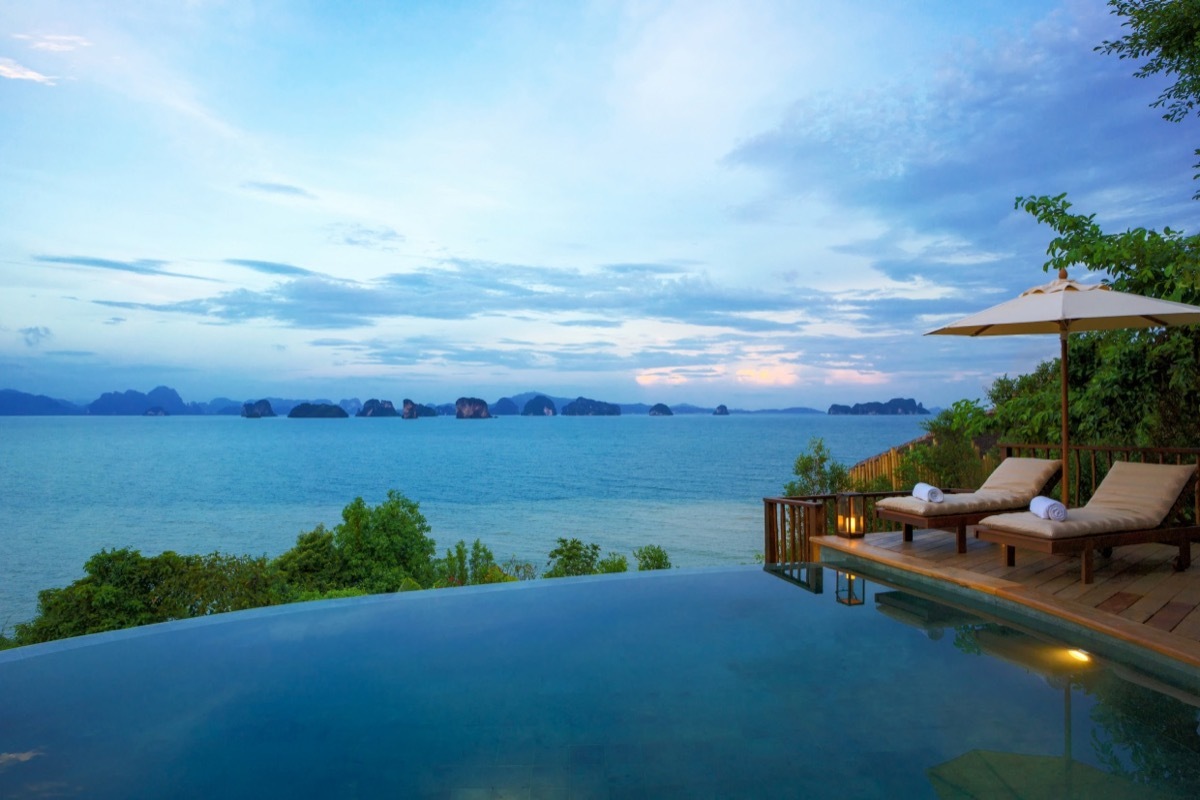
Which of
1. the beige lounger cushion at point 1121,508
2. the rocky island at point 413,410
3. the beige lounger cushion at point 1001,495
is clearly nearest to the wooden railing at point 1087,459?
the beige lounger cushion at point 1001,495

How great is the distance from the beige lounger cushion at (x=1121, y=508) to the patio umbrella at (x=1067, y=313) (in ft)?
1.65

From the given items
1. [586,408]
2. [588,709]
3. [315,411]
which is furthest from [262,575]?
[315,411]

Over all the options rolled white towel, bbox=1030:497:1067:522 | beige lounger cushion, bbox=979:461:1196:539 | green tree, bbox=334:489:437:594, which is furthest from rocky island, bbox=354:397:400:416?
rolled white towel, bbox=1030:497:1067:522

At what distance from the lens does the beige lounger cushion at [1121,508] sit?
4902 millimetres

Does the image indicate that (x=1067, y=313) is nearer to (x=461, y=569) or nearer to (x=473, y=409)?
(x=461, y=569)

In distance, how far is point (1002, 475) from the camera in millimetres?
6590

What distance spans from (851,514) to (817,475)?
5353 mm

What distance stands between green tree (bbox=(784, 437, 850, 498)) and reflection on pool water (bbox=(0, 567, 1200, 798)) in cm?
689

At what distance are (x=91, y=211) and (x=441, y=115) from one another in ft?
18.6

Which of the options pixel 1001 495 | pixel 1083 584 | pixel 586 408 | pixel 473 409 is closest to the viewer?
pixel 1083 584

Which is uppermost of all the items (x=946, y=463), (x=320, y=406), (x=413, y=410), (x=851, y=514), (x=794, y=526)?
(x=320, y=406)

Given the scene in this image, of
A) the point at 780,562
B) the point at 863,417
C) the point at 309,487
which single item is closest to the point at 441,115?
the point at 780,562

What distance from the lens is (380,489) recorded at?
137 feet

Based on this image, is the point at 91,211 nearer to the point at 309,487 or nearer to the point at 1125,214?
the point at 1125,214
